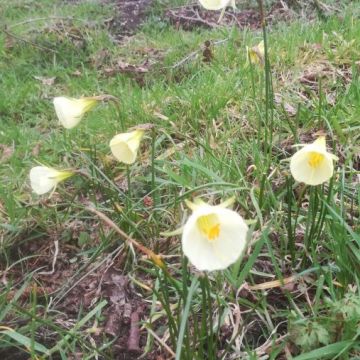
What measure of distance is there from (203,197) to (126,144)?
1.90 feet

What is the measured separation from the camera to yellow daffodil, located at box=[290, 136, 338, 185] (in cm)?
165

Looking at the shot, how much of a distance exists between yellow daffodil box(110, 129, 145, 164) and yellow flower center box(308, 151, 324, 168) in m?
0.49

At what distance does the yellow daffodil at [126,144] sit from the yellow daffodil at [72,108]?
0.63ft

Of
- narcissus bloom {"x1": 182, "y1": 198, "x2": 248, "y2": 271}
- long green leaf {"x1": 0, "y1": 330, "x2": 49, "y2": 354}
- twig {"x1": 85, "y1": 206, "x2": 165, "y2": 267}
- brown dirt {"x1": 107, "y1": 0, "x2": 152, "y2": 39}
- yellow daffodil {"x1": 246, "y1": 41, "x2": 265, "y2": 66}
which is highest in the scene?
narcissus bloom {"x1": 182, "y1": 198, "x2": 248, "y2": 271}

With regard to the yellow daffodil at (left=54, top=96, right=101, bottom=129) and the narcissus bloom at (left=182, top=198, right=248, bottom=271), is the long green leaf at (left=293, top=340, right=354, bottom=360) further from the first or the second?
the yellow daffodil at (left=54, top=96, right=101, bottom=129)

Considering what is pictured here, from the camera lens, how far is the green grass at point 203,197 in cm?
179

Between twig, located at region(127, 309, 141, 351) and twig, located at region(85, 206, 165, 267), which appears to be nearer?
twig, located at region(85, 206, 165, 267)

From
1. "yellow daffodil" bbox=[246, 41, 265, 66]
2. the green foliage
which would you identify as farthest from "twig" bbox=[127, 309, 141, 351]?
"yellow daffodil" bbox=[246, 41, 265, 66]

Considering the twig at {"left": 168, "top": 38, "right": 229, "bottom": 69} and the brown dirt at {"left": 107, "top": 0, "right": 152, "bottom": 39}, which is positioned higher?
the twig at {"left": 168, "top": 38, "right": 229, "bottom": 69}

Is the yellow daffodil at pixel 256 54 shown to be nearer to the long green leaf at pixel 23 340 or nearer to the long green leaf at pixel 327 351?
the long green leaf at pixel 327 351

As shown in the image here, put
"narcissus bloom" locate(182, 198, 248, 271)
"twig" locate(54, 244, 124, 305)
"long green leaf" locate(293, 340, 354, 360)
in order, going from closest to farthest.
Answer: "narcissus bloom" locate(182, 198, 248, 271), "long green leaf" locate(293, 340, 354, 360), "twig" locate(54, 244, 124, 305)

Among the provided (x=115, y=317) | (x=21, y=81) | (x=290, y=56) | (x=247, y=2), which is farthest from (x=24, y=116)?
(x=247, y=2)

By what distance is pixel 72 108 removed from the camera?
6.21 ft

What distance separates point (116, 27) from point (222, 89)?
2552mm
